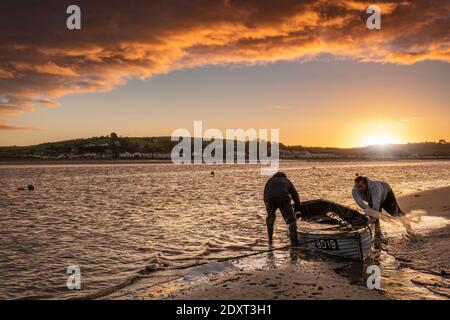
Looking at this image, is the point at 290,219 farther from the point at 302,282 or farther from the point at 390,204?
the point at 390,204

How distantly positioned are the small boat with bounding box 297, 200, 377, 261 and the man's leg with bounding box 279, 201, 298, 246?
0.19 meters

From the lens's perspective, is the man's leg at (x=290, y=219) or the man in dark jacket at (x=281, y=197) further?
the man in dark jacket at (x=281, y=197)

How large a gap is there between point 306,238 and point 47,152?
500 feet

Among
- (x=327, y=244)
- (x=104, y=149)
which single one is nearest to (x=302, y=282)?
(x=327, y=244)

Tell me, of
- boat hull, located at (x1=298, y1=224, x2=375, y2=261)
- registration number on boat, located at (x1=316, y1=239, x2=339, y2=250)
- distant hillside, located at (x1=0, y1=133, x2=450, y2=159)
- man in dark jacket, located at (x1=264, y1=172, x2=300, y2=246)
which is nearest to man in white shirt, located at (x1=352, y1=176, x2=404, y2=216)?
boat hull, located at (x1=298, y1=224, x2=375, y2=261)

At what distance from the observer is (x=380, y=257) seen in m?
12.1

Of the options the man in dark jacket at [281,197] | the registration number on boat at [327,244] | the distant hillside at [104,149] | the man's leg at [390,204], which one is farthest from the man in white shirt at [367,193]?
the distant hillside at [104,149]

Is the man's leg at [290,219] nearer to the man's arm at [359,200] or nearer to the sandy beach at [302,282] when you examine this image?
the sandy beach at [302,282]

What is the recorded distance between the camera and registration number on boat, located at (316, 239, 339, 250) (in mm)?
12008

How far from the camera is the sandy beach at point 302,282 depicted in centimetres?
873

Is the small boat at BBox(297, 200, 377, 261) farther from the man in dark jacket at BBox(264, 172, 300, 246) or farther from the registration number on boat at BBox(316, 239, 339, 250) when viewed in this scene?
Result: the man in dark jacket at BBox(264, 172, 300, 246)
